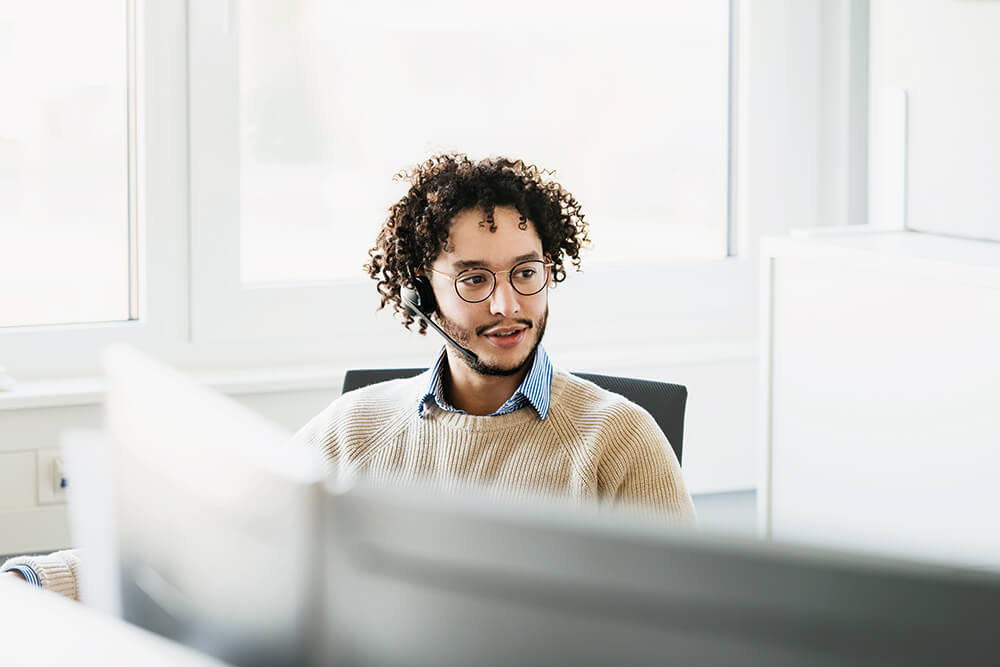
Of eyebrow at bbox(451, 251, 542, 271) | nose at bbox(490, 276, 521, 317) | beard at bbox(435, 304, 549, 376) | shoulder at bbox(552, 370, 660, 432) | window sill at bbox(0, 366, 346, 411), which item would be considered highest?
eyebrow at bbox(451, 251, 542, 271)

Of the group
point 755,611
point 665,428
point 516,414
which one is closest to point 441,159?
point 516,414

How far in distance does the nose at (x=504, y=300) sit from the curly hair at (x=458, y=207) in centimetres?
8

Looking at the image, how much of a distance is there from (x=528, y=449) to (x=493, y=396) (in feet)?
0.38

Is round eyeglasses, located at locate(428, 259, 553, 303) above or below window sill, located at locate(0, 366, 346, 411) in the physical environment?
above

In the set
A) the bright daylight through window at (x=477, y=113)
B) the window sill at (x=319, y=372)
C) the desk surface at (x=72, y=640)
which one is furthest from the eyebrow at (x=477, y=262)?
the bright daylight through window at (x=477, y=113)

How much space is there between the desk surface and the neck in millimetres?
732

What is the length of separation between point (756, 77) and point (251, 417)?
2.19 m

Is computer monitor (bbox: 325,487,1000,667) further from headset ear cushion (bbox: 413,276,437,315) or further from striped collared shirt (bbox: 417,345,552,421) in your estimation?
headset ear cushion (bbox: 413,276,437,315)

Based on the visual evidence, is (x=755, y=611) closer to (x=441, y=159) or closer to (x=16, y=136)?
(x=441, y=159)

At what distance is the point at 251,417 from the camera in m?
0.71

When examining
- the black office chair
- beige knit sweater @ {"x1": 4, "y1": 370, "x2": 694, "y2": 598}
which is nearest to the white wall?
the black office chair

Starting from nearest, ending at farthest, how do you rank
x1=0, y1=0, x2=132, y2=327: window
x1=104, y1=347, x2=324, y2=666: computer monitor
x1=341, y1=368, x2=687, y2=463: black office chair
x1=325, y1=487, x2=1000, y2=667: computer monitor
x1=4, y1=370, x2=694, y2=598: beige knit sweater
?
1. x1=325, y1=487, x2=1000, y2=667: computer monitor
2. x1=104, y1=347, x2=324, y2=666: computer monitor
3. x1=4, y1=370, x2=694, y2=598: beige knit sweater
4. x1=341, y1=368, x2=687, y2=463: black office chair
5. x1=0, y1=0, x2=132, y2=327: window

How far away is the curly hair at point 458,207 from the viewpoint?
1516 millimetres

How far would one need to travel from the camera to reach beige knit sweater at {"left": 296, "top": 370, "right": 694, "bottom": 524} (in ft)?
4.59
